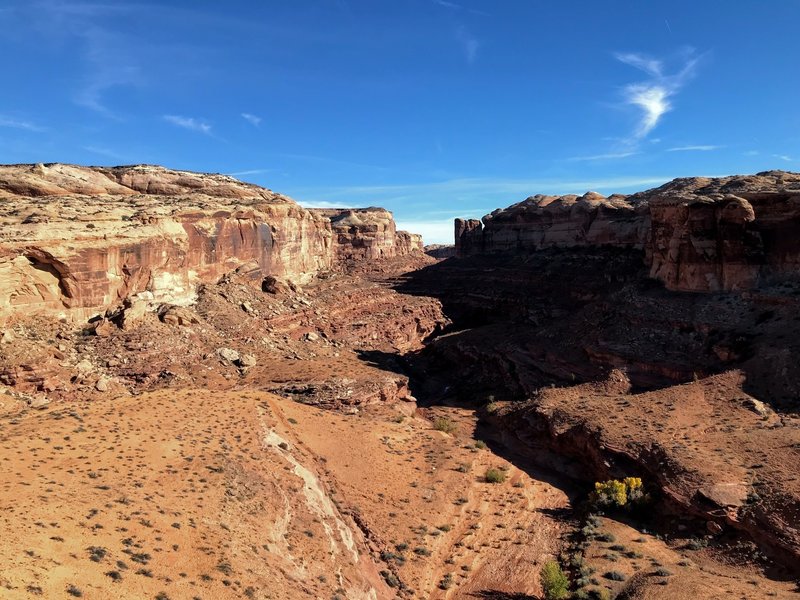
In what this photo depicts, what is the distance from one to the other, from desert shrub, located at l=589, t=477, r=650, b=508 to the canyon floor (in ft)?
2.01

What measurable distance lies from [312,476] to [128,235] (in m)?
19.2

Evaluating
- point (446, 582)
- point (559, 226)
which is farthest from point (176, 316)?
point (559, 226)

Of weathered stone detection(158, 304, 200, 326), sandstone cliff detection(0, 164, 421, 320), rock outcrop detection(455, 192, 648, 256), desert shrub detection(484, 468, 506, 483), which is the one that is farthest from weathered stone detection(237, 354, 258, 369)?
rock outcrop detection(455, 192, 648, 256)

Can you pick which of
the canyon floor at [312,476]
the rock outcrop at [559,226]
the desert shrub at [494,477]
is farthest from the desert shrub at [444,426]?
the rock outcrop at [559,226]

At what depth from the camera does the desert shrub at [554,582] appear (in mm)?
18500

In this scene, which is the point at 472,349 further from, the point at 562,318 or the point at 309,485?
the point at 309,485

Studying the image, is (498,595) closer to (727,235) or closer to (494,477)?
(494,477)

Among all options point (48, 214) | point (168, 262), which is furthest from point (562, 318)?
point (48, 214)

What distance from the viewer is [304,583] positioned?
55.3 feet

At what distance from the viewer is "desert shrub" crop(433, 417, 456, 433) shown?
110 ft

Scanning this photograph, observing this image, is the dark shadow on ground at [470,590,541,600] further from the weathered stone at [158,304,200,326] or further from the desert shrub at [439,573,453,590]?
the weathered stone at [158,304,200,326]

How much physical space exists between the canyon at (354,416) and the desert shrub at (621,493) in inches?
20.5

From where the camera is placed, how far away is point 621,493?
934 inches

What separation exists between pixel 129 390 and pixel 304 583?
1697cm
